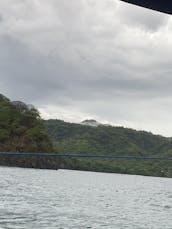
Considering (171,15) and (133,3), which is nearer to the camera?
(133,3)

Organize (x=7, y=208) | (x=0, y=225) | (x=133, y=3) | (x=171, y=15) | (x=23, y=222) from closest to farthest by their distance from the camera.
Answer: (x=133, y=3) < (x=171, y=15) < (x=0, y=225) < (x=23, y=222) < (x=7, y=208)

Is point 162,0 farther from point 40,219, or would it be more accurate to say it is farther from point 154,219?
point 154,219

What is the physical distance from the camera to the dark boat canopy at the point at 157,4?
13059 mm

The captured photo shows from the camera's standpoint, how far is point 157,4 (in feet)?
43.8

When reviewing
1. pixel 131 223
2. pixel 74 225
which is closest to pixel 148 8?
pixel 74 225

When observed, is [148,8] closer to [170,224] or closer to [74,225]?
[74,225]

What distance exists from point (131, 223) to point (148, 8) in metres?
24.8

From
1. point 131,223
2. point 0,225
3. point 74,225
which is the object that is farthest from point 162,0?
point 131,223

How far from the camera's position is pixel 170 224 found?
3844 centimetres

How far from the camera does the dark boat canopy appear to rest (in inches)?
514

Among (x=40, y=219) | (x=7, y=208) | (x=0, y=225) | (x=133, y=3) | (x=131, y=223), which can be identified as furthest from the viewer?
(x=7, y=208)

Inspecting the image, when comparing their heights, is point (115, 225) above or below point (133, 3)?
below

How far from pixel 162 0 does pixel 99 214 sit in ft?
101

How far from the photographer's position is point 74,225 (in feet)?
104
